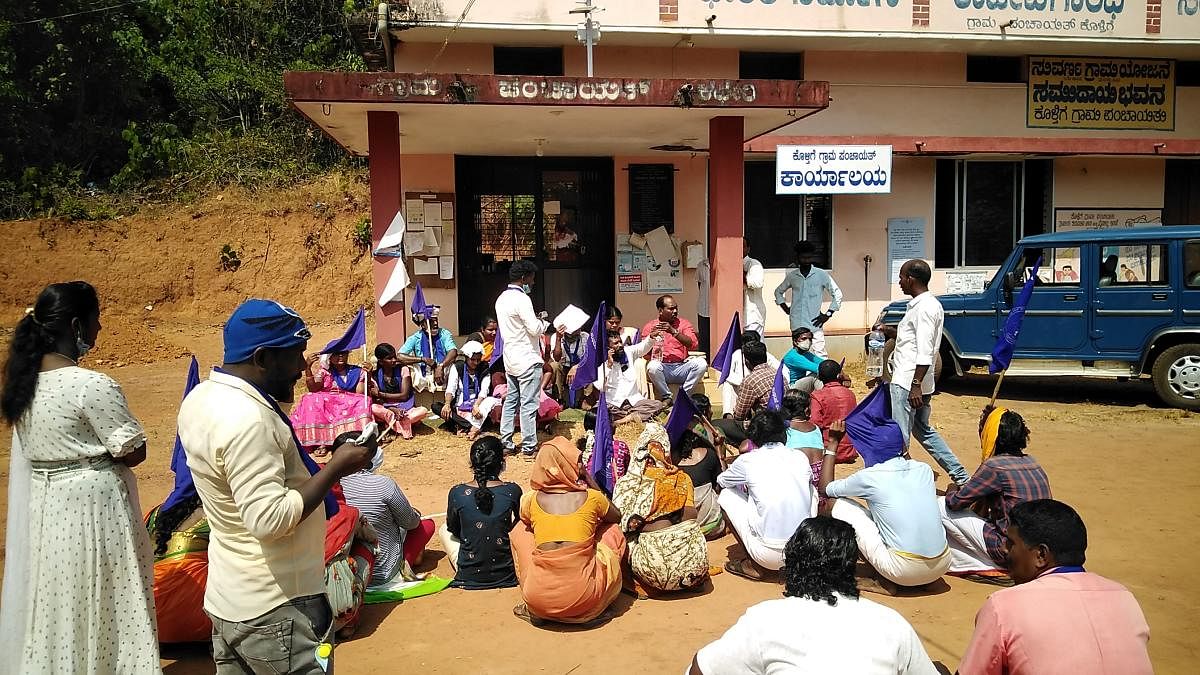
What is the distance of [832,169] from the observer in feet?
41.6

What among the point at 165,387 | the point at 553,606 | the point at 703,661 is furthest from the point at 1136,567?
the point at 165,387

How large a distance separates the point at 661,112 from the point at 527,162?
389 cm

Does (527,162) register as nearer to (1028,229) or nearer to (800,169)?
(800,169)

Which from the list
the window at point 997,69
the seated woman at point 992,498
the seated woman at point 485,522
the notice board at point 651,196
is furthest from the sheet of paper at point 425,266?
the window at point 997,69

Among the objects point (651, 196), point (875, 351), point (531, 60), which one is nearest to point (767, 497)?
point (875, 351)

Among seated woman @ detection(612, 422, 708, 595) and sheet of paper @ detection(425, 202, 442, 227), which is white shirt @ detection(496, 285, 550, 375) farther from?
sheet of paper @ detection(425, 202, 442, 227)

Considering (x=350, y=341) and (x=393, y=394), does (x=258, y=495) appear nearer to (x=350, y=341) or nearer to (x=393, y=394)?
(x=350, y=341)

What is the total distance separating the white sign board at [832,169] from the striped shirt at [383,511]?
8.71 m

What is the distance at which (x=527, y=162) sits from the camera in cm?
1293

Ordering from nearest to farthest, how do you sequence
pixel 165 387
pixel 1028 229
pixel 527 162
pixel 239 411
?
pixel 239 411
pixel 165 387
pixel 527 162
pixel 1028 229

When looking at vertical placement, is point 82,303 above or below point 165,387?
above

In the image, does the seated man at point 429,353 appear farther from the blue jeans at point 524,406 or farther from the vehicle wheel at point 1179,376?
the vehicle wheel at point 1179,376

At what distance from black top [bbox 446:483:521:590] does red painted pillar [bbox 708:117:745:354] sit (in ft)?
18.1

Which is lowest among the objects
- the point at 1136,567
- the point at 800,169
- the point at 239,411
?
the point at 1136,567
